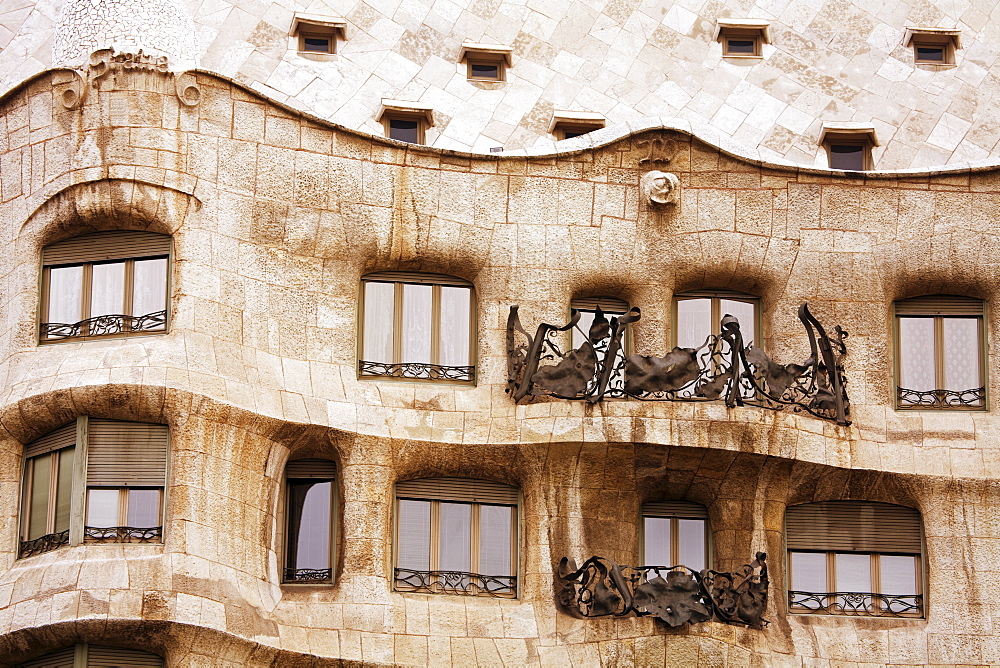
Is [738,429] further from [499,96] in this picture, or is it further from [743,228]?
[499,96]

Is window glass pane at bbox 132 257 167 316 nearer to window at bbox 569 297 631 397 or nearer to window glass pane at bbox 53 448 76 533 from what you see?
window glass pane at bbox 53 448 76 533

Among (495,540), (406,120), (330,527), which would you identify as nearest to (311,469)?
(330,527)

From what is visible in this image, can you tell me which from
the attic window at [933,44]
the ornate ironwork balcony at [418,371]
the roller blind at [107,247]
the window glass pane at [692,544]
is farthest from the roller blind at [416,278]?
the attic window at [933,44]

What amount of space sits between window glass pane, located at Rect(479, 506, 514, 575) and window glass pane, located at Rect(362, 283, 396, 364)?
2.72 meters

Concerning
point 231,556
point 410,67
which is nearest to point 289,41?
point 410,67

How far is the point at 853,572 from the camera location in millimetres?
38625

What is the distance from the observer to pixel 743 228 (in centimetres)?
3969

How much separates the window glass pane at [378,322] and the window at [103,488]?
3.67 metres

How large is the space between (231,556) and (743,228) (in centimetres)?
929

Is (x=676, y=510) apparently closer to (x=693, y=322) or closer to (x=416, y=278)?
(x=693, y=322)

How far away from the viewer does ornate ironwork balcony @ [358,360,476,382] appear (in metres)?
38.7

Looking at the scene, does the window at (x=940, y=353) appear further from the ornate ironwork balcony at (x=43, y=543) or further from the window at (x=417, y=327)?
the ornate ironwork balcony at (x=43, y=543)

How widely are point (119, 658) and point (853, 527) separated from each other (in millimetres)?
10868

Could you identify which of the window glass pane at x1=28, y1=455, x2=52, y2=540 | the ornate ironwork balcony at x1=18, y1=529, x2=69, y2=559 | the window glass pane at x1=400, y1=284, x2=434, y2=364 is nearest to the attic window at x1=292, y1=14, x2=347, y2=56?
the window glass pane at x1=400, y1=284, x2=434, y2=364
